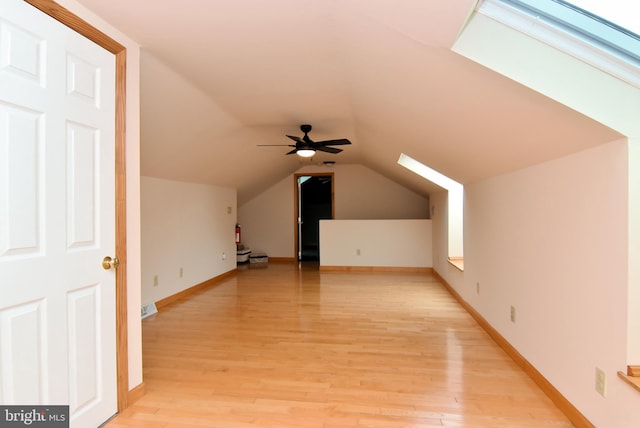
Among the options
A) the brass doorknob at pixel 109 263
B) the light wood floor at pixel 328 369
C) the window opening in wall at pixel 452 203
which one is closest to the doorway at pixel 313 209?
the window opening in wall at pixel 452 203

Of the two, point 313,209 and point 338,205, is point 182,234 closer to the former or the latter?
point 338,205

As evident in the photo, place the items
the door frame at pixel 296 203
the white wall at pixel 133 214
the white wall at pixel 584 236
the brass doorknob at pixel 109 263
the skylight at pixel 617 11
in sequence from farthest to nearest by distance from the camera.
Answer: the door frame at pixel 296 203 < the white wall at pixel 133 214 < the brass doorknob at pixel 109 263 < the white wall at pixel 584 236 < the skylight at pixel 617 11

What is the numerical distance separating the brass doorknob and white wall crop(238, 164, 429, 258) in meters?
6.38

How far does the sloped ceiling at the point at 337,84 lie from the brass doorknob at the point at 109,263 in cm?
136

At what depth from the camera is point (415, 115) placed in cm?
294

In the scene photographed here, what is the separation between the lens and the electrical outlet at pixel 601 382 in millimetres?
1744

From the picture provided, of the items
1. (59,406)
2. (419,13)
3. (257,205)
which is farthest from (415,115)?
(257,205)

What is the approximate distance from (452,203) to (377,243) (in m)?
2.07

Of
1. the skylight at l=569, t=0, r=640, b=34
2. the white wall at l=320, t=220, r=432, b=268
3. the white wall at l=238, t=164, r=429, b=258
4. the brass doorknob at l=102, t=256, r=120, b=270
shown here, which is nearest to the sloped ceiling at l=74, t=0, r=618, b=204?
the skylight at l=569, t=0, r=640, b=34

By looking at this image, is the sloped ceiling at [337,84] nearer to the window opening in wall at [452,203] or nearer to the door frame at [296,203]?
the window opening in wall at [452,203]

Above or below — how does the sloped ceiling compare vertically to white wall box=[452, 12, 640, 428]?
above

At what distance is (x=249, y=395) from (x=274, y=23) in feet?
7.62

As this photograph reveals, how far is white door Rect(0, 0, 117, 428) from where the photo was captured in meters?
1.50

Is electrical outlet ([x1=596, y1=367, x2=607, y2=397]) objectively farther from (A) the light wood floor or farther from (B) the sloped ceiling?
(B) the sloped ceiling
